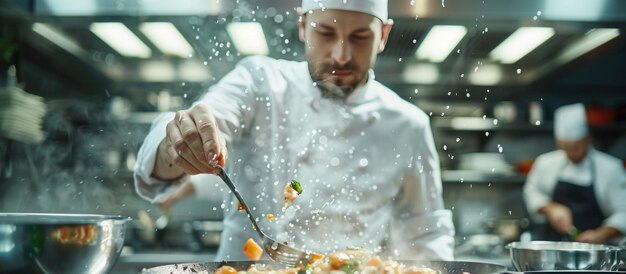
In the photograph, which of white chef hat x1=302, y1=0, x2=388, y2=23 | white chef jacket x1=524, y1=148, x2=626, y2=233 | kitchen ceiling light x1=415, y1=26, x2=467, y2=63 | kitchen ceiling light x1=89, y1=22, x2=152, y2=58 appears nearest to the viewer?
white chef hat x1=302, y1=0, x2=388, y2=23

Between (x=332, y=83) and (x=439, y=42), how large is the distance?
1.68 metres

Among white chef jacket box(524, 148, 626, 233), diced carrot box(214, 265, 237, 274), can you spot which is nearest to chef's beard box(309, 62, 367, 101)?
diced carrot box(214, 265, 237, 274)

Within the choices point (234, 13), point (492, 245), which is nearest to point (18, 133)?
point (234, 13)

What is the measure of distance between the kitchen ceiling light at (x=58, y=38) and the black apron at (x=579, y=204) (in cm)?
404

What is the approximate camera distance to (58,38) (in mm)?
4594

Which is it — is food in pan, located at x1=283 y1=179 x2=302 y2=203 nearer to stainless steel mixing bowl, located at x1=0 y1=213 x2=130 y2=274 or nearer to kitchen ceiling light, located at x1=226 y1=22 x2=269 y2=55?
stainless steel mixing bowl, located at x1=0 y1=213 x2=130 y2=274

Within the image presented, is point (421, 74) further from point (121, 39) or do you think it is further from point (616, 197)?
Result: point (121, 39)

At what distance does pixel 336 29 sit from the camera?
7.38 ft

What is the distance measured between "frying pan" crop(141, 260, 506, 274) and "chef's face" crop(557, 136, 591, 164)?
4.39 m

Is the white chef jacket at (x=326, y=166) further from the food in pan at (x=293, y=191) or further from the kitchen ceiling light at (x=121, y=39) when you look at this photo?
the kitchen ceiling light at (x=121, y=39)

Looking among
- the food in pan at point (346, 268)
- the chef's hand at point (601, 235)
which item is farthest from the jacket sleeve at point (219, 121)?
the chef's hand at point (601, 235)

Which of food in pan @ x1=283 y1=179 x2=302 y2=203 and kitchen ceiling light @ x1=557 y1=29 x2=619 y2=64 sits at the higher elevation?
kitchen ceiling light @ x1=557 y1=29 x2=619 y2=64

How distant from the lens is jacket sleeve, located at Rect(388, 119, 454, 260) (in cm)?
238

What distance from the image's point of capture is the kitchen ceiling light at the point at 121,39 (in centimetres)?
400
